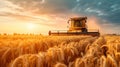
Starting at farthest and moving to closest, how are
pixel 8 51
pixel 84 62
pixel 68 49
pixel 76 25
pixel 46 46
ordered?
pixel 76 25
pixel 46 46
pixel 68 49
pixel 8 51
pixel 84 62

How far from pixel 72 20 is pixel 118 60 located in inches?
1356

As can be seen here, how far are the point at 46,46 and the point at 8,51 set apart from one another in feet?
8.00

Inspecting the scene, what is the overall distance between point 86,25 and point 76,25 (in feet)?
7.15

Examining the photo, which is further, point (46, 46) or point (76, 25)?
point (76, 25)

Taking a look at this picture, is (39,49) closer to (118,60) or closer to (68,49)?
(68,49)

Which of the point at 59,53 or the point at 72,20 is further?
the point at 72,20

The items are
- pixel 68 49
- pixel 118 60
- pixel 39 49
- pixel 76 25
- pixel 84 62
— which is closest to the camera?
pixel 84 62

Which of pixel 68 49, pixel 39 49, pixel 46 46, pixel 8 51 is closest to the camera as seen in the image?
pixel 8 51

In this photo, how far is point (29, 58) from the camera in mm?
3643

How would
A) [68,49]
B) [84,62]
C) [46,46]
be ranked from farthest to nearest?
1. [46,46]
2. [68,49]
3. [84,62]

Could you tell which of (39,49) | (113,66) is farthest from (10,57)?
(113,66)

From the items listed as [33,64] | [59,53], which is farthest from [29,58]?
[59,53]

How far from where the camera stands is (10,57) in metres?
4.64

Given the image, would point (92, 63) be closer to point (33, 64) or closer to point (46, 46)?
point (33, 64)
